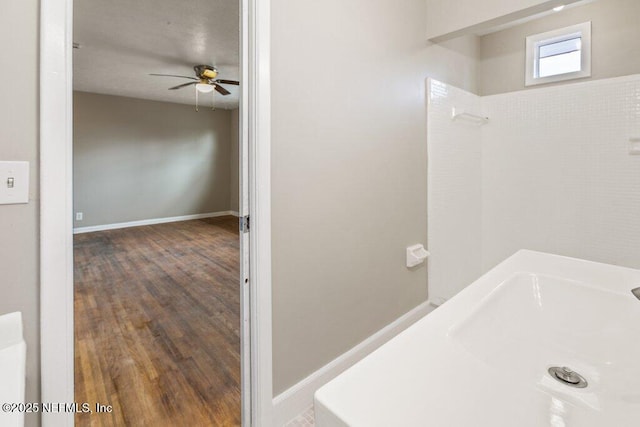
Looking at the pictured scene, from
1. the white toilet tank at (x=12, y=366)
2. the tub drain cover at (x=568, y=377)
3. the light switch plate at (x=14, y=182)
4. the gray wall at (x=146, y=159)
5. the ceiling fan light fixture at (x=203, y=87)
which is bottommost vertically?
the tub drain cover at (x=568, y=377)

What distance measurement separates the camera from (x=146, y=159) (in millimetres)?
6258

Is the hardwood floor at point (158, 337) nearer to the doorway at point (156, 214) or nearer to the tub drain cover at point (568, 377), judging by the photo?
the doorway at point (156, 214)

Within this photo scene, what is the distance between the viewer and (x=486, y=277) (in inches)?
39.8

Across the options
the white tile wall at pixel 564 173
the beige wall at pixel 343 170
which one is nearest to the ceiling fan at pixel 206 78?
the beige wall at pixel 343 170

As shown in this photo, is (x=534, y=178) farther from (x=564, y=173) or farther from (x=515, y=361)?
(x=515, y=361)

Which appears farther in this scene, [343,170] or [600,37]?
[600,37]

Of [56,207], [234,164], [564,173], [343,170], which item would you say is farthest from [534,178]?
[234,164]

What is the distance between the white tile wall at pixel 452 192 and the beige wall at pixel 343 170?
0.14 meters

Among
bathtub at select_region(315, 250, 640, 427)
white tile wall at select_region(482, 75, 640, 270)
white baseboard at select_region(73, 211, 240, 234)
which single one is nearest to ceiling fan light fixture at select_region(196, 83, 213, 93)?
white baseboard at select_region(73, 211, 240, 234)

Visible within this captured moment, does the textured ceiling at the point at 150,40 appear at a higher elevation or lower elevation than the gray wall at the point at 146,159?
higher

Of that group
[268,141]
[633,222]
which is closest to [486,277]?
[268,141]

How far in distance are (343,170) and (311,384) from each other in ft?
3.57

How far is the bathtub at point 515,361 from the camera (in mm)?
481

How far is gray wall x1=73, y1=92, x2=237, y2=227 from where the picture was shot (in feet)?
18.3
